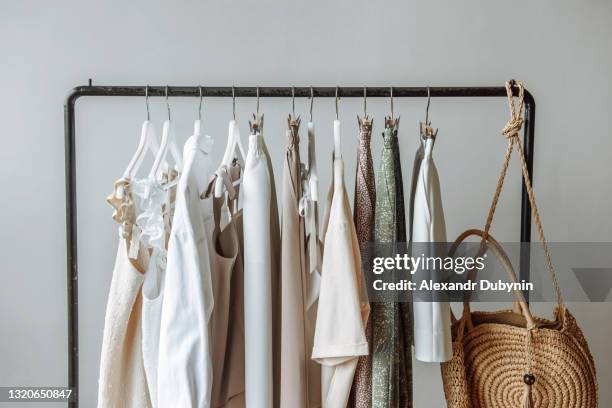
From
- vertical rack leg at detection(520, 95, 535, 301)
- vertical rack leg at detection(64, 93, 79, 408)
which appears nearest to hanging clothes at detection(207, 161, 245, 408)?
vertical rack leg at detection(64, 93, 79, 408)

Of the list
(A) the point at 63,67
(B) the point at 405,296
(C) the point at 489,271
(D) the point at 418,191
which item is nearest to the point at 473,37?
(C) the point at 489,271

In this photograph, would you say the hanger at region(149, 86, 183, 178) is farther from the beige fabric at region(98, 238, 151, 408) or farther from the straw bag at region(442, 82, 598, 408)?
the straw bag at region(442, 82, 598, 408)

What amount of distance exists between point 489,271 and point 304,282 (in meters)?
0.81

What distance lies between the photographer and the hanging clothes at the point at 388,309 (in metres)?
1.11

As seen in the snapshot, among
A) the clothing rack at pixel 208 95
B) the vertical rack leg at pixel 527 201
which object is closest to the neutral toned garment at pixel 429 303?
the clothing rack at pixel 208 95

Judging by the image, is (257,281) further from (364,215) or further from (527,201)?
(527,201)

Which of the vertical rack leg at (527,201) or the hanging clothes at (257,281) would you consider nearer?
the hanging clothes at (257,281)

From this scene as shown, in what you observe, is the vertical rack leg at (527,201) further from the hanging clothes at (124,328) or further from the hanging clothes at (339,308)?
the hanging clothes at (124,328)

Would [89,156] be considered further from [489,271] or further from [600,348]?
[600,348]

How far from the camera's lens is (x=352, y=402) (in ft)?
3.80

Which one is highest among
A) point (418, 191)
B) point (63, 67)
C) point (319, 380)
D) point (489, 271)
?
point (63, 67)

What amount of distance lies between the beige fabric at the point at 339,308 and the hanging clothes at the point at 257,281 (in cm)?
10

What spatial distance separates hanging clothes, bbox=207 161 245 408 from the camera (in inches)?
43.9

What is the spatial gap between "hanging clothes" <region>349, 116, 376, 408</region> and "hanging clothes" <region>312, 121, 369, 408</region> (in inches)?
1.9
